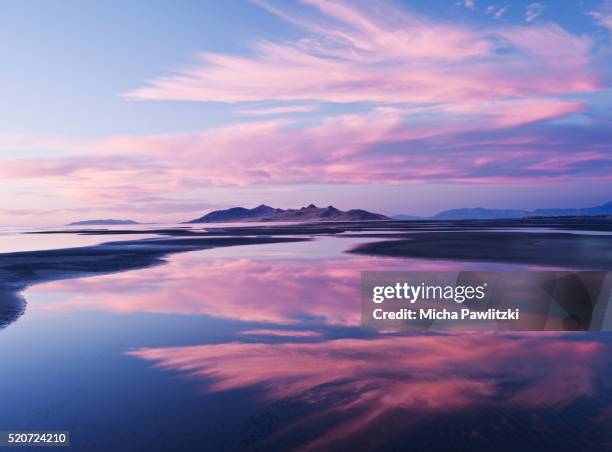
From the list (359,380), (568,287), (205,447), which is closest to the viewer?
(205,447)

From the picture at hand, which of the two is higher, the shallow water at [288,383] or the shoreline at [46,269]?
the shoreline at [46,269]

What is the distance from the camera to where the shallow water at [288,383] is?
6668 mm

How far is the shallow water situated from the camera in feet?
21.9

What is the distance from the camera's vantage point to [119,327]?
45.1 feet

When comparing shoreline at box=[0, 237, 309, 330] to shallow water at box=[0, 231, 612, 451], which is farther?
shoreline at box=[0, 237, 309, 330]

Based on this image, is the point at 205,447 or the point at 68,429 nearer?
the point at 205,447

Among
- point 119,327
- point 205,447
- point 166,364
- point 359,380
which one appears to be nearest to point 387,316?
point 359,380

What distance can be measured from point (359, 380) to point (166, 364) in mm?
4200

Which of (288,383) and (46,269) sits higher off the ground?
(46,269)

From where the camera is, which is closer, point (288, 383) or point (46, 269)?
point (288, 383)

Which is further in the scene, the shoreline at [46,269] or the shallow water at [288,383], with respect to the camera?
the shoreline at [46,269]

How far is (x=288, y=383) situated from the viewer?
8.79 m

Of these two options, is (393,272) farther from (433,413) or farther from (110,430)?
(110,430)

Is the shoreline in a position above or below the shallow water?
above
